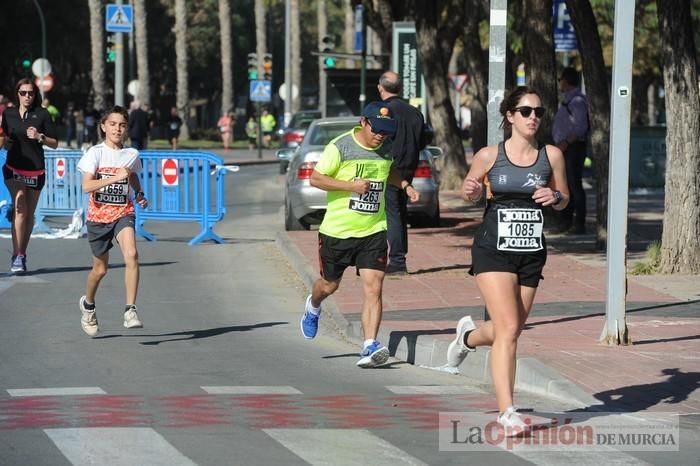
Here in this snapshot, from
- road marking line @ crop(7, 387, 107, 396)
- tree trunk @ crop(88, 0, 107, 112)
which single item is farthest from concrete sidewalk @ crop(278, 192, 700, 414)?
tree trunk @ crop(88, 0, 107, 112)

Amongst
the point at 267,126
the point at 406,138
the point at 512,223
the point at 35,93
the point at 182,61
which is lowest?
the point at 267,126

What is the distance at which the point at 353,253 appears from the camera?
995 cm

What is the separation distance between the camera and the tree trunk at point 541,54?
1888cm

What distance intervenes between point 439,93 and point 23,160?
44.3 ft

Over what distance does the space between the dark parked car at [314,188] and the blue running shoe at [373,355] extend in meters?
8.74

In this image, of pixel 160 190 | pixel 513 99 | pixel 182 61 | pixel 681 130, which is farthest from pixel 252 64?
pixel 513 99

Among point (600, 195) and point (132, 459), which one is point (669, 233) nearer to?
point (600, 195)

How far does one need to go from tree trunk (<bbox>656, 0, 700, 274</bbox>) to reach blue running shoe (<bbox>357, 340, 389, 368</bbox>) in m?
5.00

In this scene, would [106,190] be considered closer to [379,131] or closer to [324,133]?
[379,131]

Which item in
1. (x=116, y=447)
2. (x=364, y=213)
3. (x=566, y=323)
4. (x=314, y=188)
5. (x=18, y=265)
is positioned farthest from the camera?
(x=314, y=188)

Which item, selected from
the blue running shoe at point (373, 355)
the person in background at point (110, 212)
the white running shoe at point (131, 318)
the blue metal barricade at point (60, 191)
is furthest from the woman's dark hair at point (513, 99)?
the blue metal barricade at point (60, 191)

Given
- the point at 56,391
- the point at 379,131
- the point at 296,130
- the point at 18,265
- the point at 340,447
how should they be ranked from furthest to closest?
the point at 296,130 < the point at 18,265 < the point at 379,131 < the point at 56,391 < the point at 340,447

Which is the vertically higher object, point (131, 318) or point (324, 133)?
point (324, 133)

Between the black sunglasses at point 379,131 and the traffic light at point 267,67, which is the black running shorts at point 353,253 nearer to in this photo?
the black sunglasses at point 379,131
